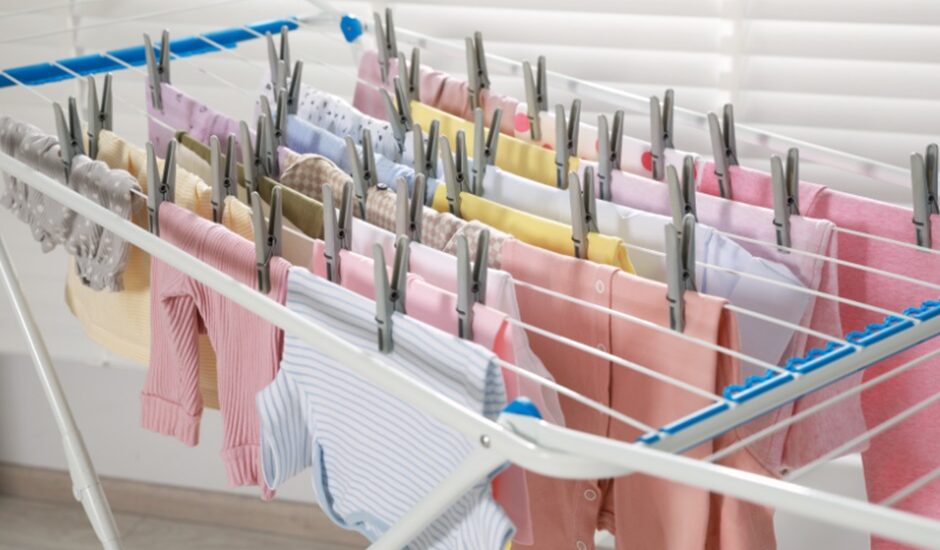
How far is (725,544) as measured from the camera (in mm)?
1278

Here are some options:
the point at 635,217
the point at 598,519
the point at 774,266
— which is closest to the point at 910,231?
the point at 774,266

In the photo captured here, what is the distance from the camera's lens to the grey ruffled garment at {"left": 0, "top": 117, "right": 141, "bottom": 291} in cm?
151

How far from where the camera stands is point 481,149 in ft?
4.78

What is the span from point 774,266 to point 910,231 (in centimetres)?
16

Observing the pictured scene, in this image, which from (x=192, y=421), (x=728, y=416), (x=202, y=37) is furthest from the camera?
(x=202, y=37)

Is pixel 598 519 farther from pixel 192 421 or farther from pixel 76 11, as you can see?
pixel 76 11

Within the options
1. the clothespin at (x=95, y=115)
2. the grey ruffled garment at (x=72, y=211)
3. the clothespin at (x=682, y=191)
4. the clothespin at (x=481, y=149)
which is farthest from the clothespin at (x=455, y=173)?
the clothespin at (x=95, y=115)

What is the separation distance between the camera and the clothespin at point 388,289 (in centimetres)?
117

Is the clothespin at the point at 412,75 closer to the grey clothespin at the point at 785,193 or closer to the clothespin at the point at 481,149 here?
the clothespin at the point at 481,149

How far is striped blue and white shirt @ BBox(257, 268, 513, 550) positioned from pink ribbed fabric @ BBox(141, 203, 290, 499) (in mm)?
71

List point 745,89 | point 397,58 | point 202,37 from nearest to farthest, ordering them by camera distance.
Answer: point 397,58 < point 202,37 < point 745,89

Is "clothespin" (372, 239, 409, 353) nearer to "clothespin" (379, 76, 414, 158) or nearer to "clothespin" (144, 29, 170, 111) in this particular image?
"clothespin" (379, 76, 414, 158)

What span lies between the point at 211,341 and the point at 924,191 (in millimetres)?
779

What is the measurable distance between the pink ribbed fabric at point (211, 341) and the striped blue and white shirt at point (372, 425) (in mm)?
71
